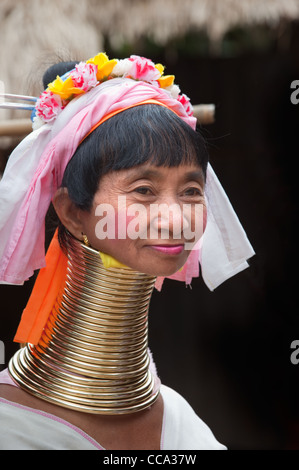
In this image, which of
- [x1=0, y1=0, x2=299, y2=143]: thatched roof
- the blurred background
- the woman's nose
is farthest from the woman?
the blurred background

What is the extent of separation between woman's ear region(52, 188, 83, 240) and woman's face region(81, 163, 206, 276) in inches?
3.3

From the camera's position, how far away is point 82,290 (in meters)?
1.82

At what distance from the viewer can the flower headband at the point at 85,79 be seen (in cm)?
181

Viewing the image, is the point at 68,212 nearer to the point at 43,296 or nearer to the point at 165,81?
the point at 43,296

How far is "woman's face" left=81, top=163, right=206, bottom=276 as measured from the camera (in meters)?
1.64

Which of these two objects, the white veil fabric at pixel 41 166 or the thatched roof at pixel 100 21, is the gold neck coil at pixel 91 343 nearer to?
the white veil fabric at pixel 41 166

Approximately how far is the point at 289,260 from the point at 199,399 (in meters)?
1.11

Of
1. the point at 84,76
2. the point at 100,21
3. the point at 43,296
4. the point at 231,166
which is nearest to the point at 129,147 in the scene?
the point at 84,76

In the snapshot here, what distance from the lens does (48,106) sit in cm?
183

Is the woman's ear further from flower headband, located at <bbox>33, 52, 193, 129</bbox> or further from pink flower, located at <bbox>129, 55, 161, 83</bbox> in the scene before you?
pink flower, located at <bbox>129, 55, 161, 83</bbox>

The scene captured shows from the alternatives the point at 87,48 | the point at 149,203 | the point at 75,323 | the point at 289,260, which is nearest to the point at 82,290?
the point at 75,323

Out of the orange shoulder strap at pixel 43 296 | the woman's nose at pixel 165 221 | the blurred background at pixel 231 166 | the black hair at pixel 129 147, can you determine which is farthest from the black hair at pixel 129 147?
the blurred background at pixel 231 166

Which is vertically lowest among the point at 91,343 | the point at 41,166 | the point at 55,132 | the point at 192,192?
the point at 91,343

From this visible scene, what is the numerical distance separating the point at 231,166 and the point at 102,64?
6.76 ft
